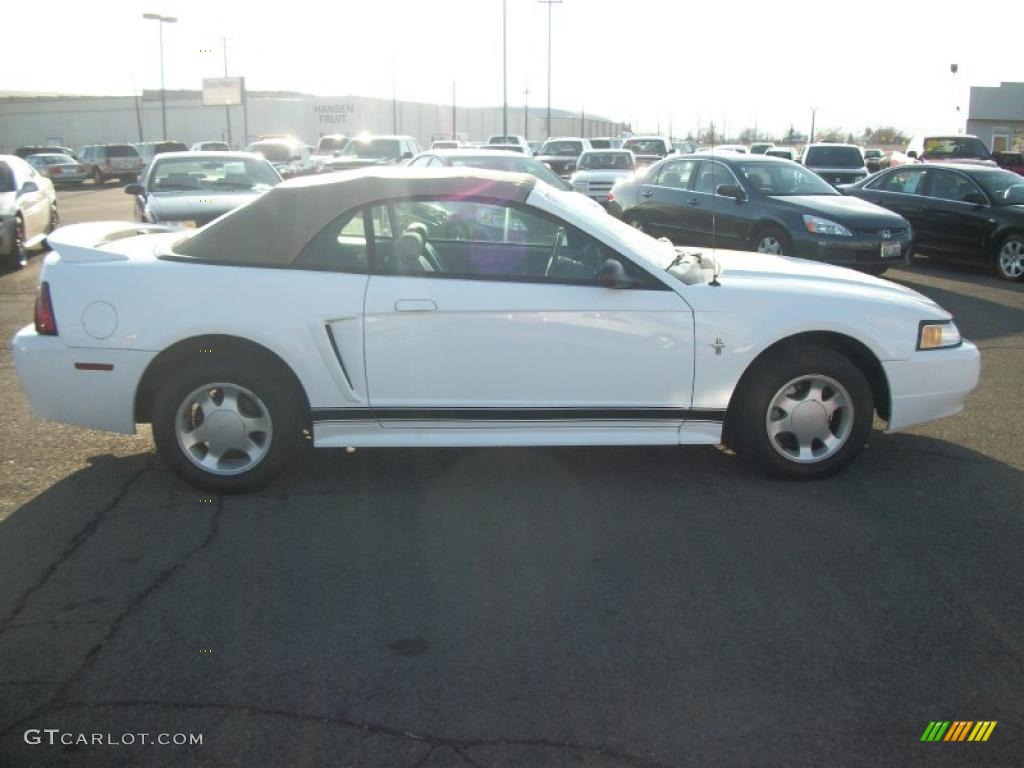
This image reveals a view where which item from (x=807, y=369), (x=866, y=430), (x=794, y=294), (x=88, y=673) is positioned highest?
(x=794, y=294)

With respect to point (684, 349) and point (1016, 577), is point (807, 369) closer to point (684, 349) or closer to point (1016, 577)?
point (684, 349)

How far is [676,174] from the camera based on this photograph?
13328mm

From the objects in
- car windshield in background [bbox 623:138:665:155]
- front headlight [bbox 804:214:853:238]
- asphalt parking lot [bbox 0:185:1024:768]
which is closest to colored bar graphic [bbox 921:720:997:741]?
asphalt parking lot [bbox 0:185:1024:768]

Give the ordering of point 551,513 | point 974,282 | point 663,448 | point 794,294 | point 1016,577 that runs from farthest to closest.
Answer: point 974,282 → point 663,448 → point 794,294 → point 551,513 → point 1016,577

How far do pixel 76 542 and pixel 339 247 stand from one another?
1822mm

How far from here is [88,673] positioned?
3.20m

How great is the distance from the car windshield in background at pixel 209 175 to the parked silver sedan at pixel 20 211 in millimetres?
1851

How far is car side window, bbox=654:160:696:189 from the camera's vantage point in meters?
13.0

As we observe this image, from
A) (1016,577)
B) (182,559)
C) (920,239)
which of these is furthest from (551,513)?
(920,239)

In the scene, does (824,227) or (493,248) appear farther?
(824,227)

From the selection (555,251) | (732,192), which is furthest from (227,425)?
(732,192)

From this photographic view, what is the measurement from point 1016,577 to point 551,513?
1994mm

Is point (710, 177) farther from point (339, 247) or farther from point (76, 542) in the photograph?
point (76, 542)

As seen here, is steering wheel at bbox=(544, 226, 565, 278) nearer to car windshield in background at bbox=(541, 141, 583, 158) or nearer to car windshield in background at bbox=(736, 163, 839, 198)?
car windshield in background at bbox=(736, 163, 839, 198)
